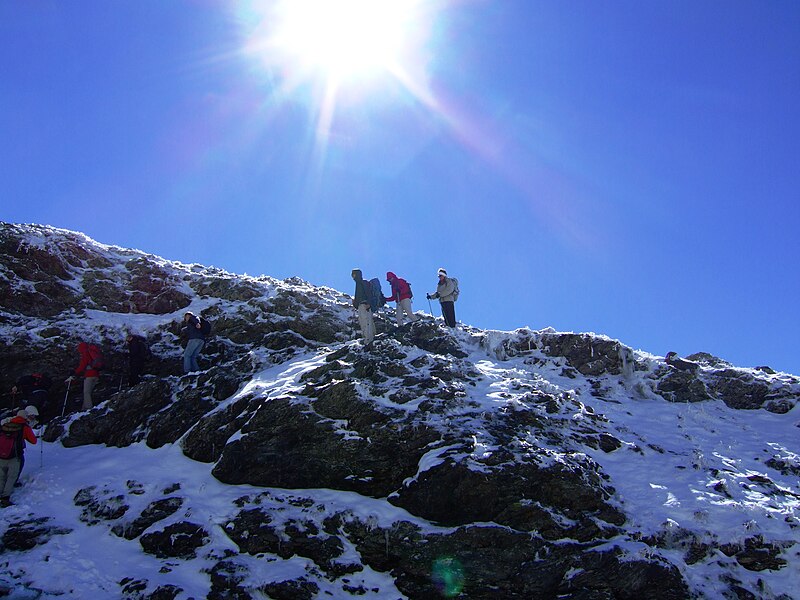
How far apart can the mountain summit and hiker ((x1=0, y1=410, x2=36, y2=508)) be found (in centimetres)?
49

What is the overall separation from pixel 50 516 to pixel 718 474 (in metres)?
13.6

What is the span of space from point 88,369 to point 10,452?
4.67 metres

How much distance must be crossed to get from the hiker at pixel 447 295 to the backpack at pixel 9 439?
47.0 ft

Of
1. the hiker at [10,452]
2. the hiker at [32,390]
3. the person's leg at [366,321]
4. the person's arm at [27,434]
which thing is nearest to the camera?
the hiker at [10,452]

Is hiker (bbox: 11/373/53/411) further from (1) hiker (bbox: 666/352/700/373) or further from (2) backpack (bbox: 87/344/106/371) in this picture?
(1) hiker (bbox: 666/352/700/373)

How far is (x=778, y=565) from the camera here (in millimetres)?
9195

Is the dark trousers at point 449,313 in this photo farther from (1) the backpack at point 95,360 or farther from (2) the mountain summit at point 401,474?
(1) the backpack at point 95,360

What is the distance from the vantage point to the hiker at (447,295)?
22.2 m

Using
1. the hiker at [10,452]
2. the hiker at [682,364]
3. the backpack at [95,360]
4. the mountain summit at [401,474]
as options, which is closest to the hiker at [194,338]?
the mountain summit at [401,474]

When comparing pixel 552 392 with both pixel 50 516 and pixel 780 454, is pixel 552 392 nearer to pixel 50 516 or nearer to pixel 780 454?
pixel 780 454

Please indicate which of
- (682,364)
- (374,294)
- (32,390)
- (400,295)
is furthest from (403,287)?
(32,390)

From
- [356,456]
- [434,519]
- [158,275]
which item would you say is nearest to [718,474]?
[434,519]

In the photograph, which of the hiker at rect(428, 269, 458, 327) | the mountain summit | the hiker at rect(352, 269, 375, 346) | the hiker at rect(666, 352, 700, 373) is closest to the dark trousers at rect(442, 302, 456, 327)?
the hiker at rect(428, 269, 458, 327)

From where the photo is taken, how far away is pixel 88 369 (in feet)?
54.0
